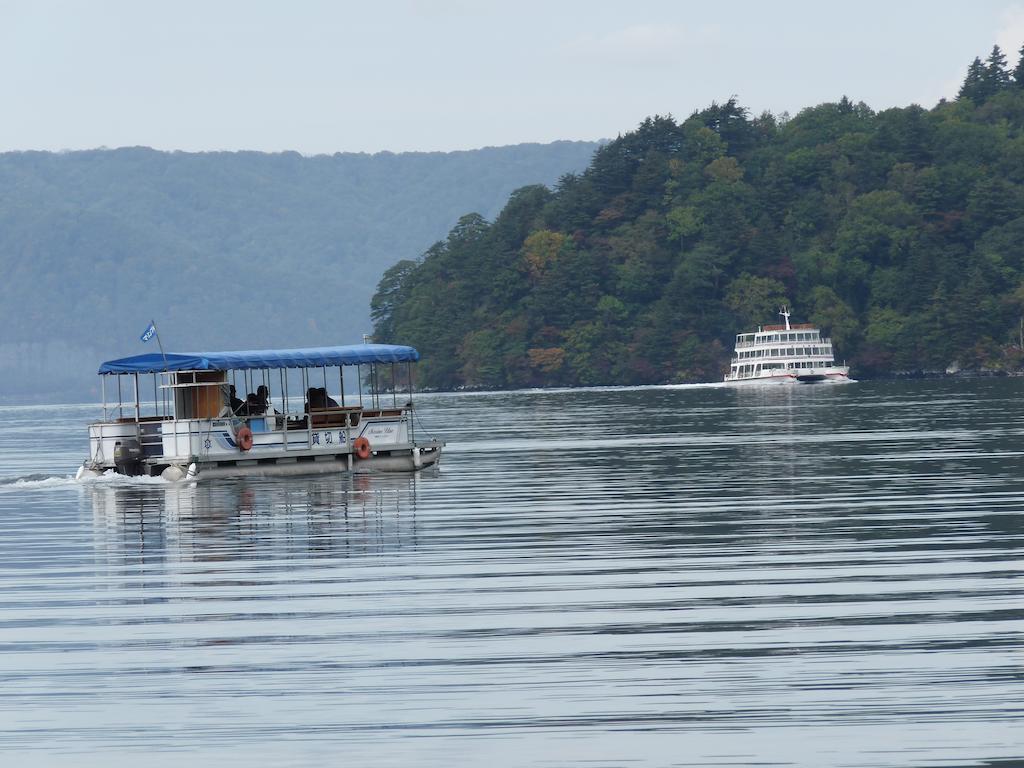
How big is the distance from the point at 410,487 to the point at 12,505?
29.1 feet

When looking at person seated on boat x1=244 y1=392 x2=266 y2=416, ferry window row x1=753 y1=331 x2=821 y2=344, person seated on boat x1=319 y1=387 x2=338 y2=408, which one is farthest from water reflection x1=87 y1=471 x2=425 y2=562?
ferry window row x1=753 y1=331 x2=821 y2=344

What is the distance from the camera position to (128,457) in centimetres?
4728

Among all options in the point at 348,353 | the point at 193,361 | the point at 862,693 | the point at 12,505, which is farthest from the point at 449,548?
the point at 348,353

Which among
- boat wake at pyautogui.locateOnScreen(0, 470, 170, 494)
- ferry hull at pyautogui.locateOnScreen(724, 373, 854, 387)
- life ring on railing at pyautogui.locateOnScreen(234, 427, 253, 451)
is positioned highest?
life ring on railing at pyautogui.locateOnScreen(234, 427, 253, 451)

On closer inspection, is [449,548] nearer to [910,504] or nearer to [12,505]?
[910,504]

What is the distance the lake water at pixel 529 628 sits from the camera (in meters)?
13.3

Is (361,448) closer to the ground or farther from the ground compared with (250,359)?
closer to the ground

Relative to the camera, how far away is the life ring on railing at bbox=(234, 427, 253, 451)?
47.5 m

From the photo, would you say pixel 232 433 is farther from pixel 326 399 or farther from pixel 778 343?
pixel 778 343

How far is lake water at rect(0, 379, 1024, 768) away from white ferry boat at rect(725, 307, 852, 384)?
140572 millimetres

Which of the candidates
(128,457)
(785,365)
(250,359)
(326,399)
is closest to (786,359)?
(785,365)

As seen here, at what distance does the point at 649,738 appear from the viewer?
13.2 m

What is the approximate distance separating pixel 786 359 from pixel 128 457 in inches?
5389

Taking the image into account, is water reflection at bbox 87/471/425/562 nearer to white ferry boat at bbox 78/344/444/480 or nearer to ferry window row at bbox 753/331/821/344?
white ferry boat at bbox 78/344/444/480
